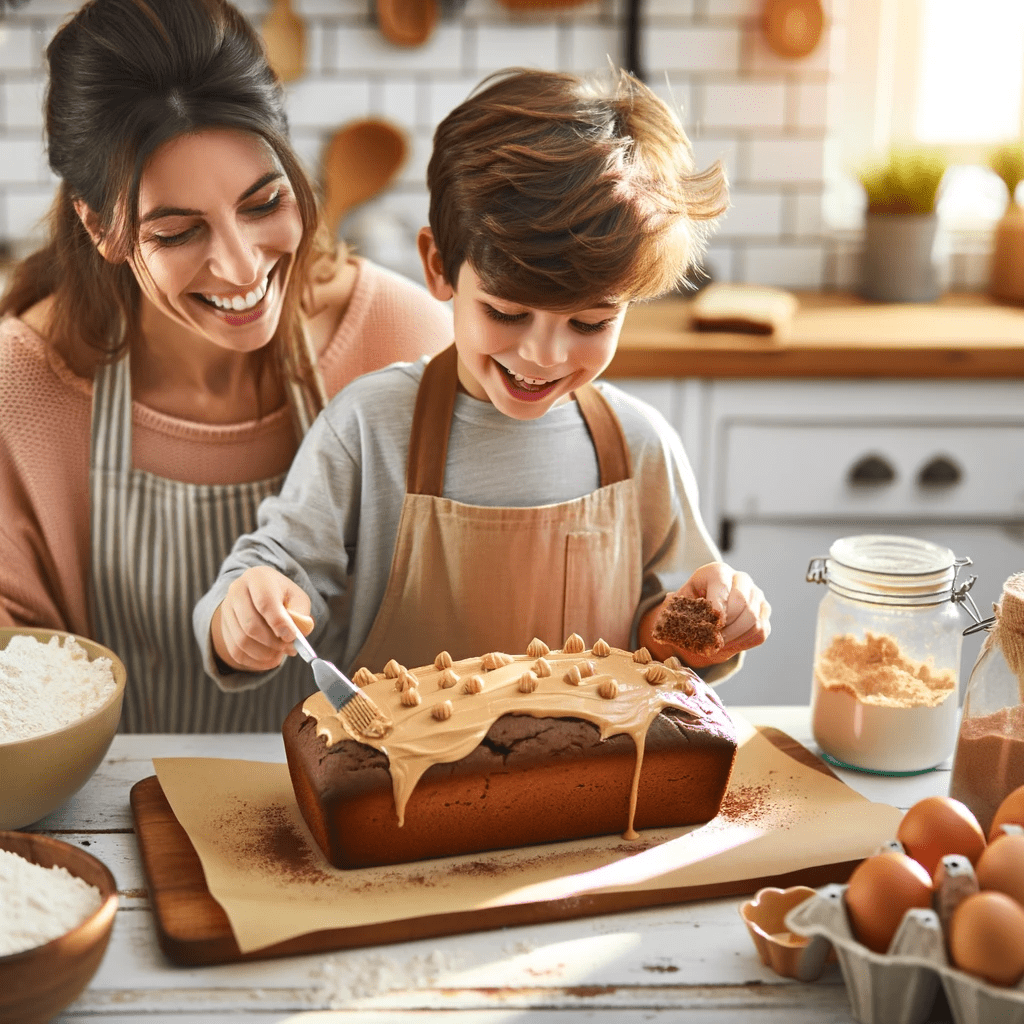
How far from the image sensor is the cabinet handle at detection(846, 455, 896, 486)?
93.6 inches

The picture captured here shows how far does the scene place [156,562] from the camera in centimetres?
152

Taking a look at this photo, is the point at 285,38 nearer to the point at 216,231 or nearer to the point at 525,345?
the point at 216,231

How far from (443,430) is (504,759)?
15.8 inches

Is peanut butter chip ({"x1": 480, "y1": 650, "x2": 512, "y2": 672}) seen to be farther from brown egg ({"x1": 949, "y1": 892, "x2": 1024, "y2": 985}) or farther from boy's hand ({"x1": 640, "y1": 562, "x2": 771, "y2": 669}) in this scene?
brown egg ({"x1": 949, "y1": 892, "x2": 1024, "y2": 985})

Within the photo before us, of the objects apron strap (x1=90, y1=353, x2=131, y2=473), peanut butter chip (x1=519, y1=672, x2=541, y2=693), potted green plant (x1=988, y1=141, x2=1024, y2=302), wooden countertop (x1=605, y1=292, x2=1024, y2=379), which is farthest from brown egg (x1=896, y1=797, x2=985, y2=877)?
potted green plant (x1=988, y1=141, x2=1024, y2=302)

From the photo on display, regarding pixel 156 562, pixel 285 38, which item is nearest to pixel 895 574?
pixel 156 562

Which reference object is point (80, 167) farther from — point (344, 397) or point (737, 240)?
point (737, 240)


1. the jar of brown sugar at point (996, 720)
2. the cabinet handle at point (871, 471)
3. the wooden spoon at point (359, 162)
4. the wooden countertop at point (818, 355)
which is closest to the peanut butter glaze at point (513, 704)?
the jar of brown sugar at point (996, 720)

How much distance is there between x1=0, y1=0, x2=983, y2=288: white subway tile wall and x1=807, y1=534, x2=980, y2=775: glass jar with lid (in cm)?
170

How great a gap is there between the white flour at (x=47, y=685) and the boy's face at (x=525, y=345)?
18.4 inches

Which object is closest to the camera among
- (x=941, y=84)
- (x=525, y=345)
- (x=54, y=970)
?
(x=54, y=970)

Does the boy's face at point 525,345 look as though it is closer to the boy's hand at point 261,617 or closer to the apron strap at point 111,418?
the boy's hand at point 261,617

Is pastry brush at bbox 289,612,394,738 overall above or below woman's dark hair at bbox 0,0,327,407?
below

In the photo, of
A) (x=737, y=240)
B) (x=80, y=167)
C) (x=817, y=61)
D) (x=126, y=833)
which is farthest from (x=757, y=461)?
(x=126, y=833)
